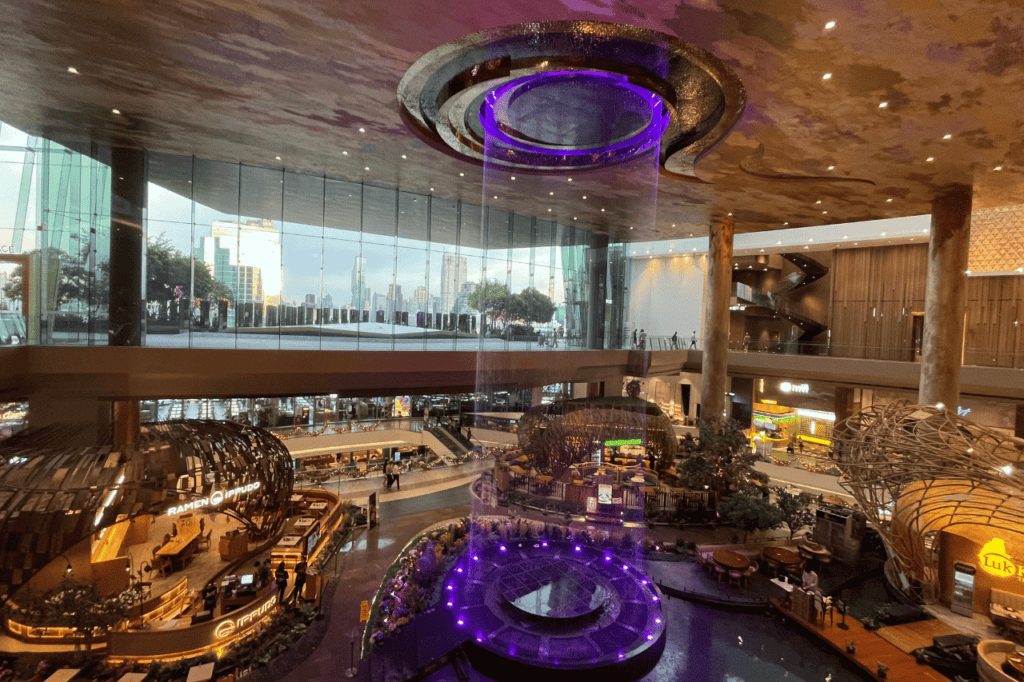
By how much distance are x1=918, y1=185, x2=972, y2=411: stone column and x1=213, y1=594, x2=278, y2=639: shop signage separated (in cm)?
1556

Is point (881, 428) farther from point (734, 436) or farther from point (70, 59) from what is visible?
point (70, 59)

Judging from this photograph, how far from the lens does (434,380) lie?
15.2 m

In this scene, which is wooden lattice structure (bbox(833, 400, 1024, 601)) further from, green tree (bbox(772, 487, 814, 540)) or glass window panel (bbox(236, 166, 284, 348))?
glass window panel (bbox(236, 166, 284, 348))

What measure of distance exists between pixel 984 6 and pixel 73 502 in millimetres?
13349

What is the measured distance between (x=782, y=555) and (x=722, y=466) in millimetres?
3912

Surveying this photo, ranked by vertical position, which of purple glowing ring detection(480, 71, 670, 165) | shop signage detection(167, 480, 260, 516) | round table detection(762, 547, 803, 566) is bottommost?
round table detection(762, 547, 803, 566)

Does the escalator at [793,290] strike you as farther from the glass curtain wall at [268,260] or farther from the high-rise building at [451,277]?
A: the high-rise building at [451,277]

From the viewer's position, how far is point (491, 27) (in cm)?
698

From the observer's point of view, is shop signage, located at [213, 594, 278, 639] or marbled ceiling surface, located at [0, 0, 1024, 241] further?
shop signage, located at [213, 594, 278, 639]

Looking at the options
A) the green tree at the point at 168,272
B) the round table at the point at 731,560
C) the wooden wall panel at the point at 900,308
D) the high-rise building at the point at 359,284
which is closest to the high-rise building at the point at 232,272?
the green tree at the point at 168,272

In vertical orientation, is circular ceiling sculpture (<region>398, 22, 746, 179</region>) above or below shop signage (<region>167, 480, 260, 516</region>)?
above

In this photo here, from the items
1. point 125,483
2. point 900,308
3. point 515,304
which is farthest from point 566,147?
point 900,308

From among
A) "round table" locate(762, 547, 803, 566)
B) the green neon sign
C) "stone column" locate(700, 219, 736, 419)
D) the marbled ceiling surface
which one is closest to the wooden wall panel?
"stone column" locate(700, 219, 736, 419)

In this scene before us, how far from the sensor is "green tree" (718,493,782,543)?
39.1 feet
